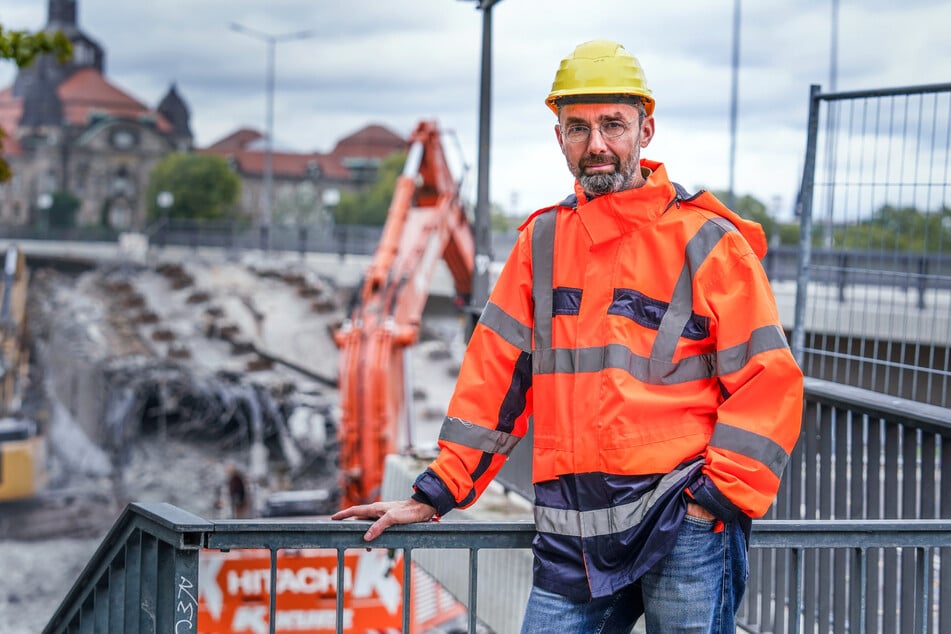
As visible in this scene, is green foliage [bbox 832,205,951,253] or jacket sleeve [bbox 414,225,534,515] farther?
green foliage [bbox 832,205,951,253]

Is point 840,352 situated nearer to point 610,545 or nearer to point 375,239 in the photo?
point 610,545

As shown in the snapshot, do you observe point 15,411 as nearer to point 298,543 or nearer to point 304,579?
point 304,579

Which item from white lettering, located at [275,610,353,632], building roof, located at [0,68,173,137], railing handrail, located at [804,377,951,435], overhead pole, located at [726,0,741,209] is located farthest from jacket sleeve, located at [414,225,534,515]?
building roof, located at [0,68,173,137]

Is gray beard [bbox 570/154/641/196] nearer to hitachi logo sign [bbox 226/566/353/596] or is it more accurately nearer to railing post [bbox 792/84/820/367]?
railing post [bbox 792/84/820/367]

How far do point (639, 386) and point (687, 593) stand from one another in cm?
52

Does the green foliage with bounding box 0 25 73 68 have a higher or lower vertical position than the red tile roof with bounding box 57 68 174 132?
lower

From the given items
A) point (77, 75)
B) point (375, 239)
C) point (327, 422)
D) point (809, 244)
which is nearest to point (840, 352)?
point (809, 244)

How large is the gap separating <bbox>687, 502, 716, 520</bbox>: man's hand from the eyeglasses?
0.96 metres

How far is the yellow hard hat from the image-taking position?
2908 mm

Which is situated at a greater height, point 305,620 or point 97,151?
point 97,151

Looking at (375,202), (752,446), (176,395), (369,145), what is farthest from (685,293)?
(369,145)

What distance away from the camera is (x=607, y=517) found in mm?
2807

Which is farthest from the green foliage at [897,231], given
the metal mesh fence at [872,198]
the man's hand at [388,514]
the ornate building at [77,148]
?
the ornate building at [77,148]

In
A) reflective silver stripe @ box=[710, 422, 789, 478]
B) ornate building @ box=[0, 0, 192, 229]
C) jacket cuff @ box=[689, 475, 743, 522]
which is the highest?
ornate building @ box=[0, 0, 192, 229]
